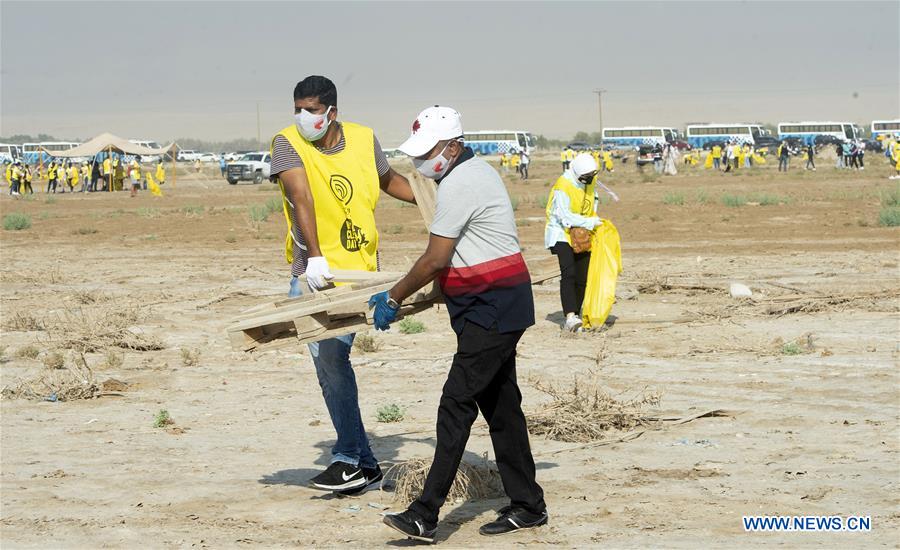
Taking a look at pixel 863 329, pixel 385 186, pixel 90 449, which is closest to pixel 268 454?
pixel 90 449

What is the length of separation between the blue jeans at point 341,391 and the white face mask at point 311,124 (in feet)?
2.55

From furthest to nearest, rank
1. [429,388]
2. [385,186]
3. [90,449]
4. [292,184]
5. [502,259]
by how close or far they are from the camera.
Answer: [429,388] < [90,449] < [385,186] < [292,184] < [502,259]

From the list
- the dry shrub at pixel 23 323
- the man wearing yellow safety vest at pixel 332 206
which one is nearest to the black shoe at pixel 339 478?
the man wearing yellow safety vest at pixel 332 206

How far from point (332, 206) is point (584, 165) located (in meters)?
5.52

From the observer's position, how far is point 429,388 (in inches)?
366

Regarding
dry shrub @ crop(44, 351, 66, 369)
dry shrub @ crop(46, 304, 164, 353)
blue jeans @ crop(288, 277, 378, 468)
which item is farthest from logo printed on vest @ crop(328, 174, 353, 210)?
dry shrub @ crop(46, 304, 164, 353)

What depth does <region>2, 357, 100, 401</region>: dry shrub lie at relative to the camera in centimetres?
900

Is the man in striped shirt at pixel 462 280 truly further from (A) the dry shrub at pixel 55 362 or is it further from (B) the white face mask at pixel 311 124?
(A) the dry shrub at pixel 55 362

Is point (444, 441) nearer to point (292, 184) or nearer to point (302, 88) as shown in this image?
point (292, 184)

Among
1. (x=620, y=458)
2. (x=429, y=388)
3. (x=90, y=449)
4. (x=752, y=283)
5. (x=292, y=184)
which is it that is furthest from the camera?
(x=752, y=283)

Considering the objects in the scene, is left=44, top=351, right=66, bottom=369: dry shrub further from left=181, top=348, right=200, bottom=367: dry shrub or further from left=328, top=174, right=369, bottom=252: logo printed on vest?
left=328, top=174, right=369, bottom=252: logo printed on vest

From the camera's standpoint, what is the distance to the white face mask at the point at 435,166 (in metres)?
5.46

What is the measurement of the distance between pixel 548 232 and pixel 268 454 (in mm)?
5059

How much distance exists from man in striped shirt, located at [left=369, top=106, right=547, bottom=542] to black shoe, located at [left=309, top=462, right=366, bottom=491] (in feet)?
2.96
